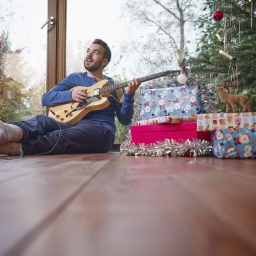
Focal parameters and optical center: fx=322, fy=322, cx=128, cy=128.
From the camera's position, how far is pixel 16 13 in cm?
262

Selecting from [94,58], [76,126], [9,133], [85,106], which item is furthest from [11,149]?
[94,58]

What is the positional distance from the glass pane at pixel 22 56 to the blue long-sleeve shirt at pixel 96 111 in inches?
15.1

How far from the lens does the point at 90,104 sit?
80.9 inches

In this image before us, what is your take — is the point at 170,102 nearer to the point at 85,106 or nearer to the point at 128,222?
the point at 85,106

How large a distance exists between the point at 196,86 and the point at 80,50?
1185 mm

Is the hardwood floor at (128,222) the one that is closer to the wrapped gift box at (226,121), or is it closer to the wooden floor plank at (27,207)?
the wooden floor plank at (27,207)

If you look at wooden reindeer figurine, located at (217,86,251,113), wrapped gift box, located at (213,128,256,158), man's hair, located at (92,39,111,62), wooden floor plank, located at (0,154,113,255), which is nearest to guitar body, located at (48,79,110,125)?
man's hair, located at (92,39,111,62)

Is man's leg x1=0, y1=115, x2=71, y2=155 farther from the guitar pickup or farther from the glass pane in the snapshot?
the glass pane

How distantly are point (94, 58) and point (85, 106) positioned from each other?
19.3 inches

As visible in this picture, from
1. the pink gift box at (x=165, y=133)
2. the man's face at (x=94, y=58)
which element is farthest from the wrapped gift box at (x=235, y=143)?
the man's face at (x=94, y=58)

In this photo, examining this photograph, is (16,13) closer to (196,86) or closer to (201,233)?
(196,86)

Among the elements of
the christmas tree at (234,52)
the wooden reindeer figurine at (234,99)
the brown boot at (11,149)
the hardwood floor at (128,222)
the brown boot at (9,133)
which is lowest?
the brown boot at (11,149)

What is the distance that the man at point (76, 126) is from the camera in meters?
1.64

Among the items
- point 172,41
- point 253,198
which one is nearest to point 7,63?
point 172,41
